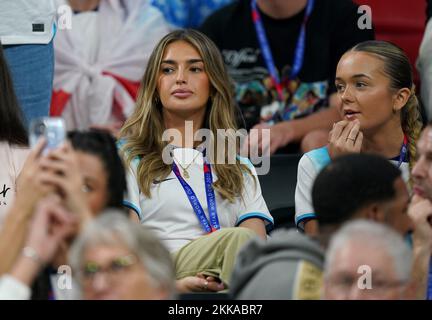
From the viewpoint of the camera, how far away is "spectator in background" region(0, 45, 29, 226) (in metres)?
4.36

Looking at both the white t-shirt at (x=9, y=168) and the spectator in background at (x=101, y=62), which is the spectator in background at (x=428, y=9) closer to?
the spectator in background at (x=101, y=62)

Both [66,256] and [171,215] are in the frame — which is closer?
[66,256]

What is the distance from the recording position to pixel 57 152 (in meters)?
3.25

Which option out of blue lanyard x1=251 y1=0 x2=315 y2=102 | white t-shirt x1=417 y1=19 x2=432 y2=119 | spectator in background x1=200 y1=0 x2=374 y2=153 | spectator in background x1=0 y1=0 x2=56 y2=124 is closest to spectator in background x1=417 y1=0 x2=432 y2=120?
white t-shirt x1=417 y1=19 x2=432 y2=119

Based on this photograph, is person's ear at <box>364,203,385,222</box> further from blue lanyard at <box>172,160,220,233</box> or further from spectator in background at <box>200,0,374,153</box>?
spectator in background at <box>200,0,374,153</box>

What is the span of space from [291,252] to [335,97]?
7.82 ft

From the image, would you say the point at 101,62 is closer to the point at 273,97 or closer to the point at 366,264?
the point at 273,97

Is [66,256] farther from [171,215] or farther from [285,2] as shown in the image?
[285,2]

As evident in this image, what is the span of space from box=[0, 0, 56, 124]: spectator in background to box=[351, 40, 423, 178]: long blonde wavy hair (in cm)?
138

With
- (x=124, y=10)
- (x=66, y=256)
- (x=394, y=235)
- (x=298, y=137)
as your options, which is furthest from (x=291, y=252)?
(x=124, y=10)

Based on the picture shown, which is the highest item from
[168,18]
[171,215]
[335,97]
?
[168,18]

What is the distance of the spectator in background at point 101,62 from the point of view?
Answer: 6.10 m

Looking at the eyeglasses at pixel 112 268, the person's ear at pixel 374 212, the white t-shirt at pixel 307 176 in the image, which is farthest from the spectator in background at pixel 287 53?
the eyeglasses at pixel 112 268

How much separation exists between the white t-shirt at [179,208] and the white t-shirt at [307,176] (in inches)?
6.9
